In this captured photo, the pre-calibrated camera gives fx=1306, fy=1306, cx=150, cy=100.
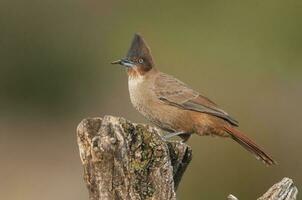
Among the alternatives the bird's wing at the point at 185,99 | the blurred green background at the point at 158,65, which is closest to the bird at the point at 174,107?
the bird's wing at the point at 185,99

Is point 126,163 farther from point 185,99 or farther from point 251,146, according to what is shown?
point 185,99

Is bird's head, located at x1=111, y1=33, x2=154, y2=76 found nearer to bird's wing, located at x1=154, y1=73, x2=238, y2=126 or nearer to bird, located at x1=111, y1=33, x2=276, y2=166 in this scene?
bird, located at x1=111, y1=33, x2=276, y2=166

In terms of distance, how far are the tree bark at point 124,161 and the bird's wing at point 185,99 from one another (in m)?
3.14

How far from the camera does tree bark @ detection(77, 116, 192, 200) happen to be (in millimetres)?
6379

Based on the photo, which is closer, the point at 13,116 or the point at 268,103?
the point at 268,103

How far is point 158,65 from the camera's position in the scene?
18312mm

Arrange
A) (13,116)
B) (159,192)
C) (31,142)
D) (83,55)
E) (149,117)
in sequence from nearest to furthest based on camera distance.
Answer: (159,192) → (149,117) → (31,142) → (13,116) → (83,55)

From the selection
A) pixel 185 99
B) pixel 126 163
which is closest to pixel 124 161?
pixel 126 163

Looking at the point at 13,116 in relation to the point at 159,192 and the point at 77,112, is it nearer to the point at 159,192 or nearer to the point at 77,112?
the point at 77,112

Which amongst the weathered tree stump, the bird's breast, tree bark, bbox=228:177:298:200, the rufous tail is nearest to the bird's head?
the bird's breast

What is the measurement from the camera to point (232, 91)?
16.6 metres

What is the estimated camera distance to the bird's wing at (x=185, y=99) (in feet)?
32.1

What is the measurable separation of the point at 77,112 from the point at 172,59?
5.59 ft

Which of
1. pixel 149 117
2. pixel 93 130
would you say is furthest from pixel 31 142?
pixel 93 130
